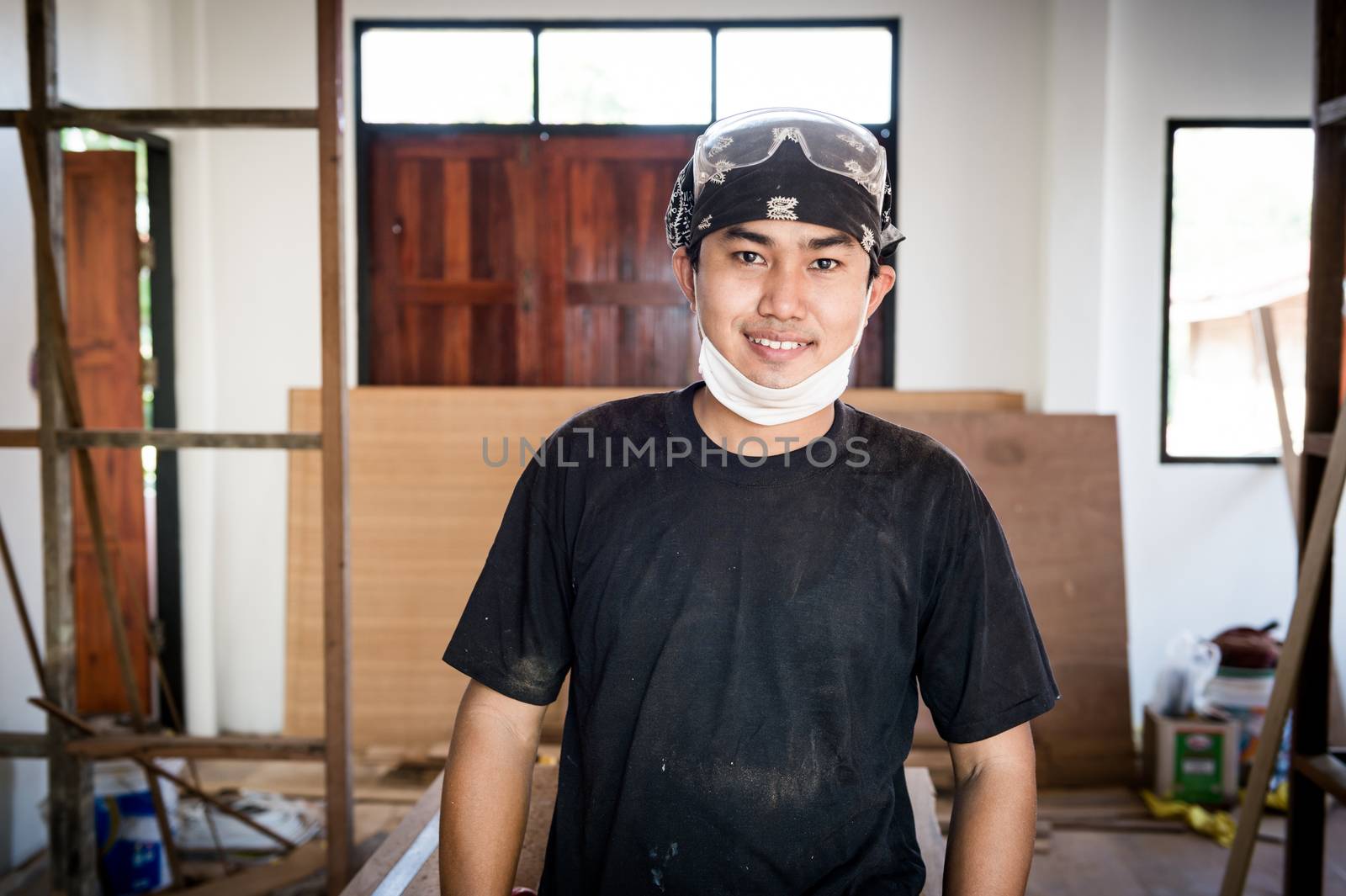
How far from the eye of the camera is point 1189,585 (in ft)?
13.3

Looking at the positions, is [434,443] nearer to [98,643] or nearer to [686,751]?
[98,643]

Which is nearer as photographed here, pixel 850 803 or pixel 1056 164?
pixel 850 803

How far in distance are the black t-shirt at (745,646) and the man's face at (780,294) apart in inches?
4.6

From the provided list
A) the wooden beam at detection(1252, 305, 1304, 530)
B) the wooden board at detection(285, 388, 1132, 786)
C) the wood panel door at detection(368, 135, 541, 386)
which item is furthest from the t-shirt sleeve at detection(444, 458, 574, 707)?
the wooden beam at detection(1252, 305, 1304, 530)

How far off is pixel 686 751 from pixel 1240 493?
12.1 ft

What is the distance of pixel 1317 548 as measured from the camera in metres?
2.21

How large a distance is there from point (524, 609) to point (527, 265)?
3.02 meters

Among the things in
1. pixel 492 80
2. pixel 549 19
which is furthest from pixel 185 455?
pixel 549 19

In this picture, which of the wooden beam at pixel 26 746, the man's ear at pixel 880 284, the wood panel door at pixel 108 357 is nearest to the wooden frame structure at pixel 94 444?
the wooden beam at pixel 26 746

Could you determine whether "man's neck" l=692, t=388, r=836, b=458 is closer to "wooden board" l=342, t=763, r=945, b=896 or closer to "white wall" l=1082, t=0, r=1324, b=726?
"wooden board" l=342, t=763, r=945, b=896

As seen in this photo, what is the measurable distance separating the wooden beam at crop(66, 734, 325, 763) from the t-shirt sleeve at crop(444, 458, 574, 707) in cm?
137

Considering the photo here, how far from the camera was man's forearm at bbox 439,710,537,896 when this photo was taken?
3.89ft

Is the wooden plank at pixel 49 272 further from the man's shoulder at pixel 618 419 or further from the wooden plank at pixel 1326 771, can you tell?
the wooden plank at pixel 1326 771

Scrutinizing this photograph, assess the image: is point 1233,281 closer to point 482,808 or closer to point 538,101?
point 538,101
